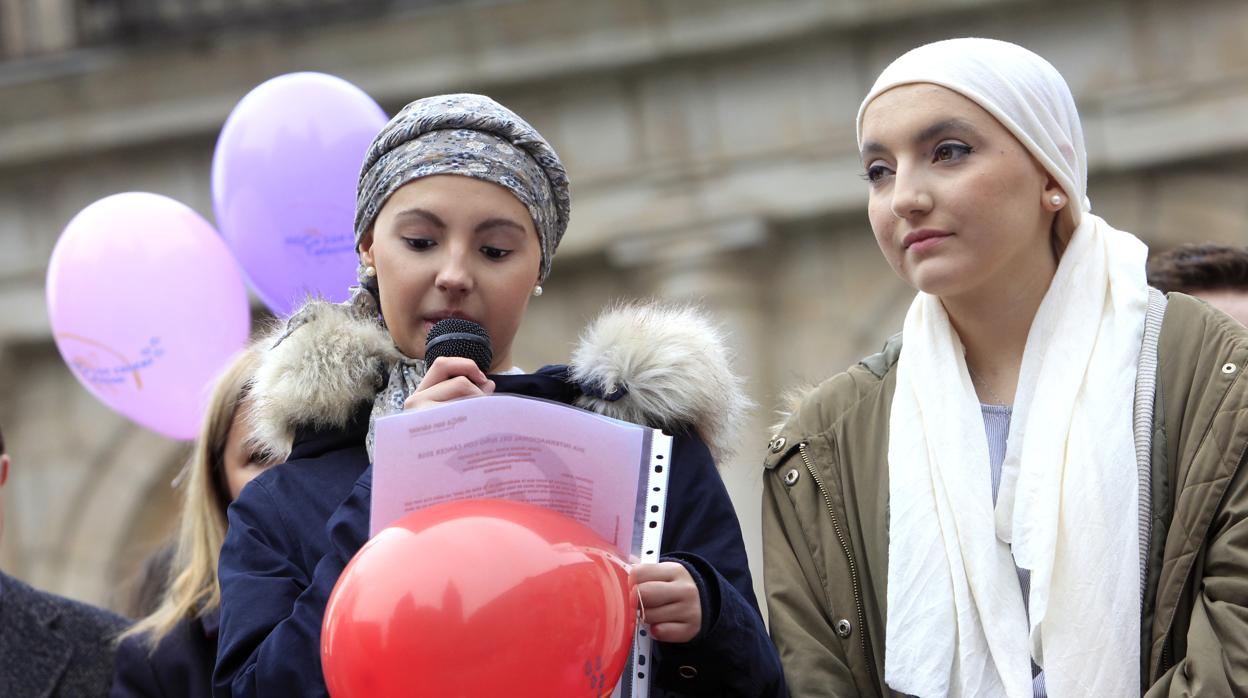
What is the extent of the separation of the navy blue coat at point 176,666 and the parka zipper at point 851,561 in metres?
1.33

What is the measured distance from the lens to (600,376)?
104 inches

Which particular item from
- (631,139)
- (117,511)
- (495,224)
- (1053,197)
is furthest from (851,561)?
(117,511)

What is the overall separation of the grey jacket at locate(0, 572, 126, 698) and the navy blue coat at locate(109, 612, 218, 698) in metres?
0.20

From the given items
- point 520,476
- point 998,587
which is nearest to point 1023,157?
point 998,587

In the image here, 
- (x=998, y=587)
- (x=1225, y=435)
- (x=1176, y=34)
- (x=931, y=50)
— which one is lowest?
(x=998, y=587)

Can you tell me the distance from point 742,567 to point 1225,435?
71 centimetres

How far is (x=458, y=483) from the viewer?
2.30 metres

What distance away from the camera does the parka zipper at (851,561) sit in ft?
8.93

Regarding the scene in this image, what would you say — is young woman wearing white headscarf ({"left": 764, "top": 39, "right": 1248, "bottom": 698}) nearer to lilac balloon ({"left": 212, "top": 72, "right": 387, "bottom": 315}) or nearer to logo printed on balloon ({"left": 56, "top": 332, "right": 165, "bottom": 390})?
lilac balloon ({"left": 212, "top": 72, "right": 387, "bottom": 315})

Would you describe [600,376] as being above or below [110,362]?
below

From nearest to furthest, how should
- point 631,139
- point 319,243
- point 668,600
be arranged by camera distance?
point 668,600 < point 319,243 < point 631,139

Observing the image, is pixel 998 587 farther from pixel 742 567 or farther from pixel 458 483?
pixel 458 483

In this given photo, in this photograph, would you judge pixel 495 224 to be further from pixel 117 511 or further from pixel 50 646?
pixel 117 511

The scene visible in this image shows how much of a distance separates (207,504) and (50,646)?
476mm
